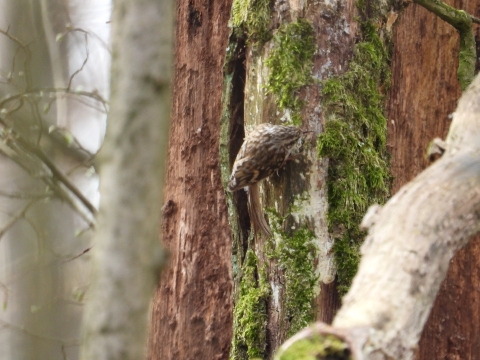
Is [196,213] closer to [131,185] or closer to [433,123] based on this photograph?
[433,123]

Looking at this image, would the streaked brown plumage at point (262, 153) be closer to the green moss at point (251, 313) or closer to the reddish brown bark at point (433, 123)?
the green moss at point (251, 313)

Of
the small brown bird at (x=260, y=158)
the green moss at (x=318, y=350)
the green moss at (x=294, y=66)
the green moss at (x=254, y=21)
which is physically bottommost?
the green moss at (x=318, y=350)

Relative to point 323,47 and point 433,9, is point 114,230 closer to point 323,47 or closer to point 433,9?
point 323,47

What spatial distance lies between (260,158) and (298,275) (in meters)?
0.46

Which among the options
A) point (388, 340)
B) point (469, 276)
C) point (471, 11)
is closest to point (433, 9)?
point (471, 11)

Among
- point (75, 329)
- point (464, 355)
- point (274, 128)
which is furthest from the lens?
point (75, 329)

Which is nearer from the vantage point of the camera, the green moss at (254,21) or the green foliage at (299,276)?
the green foliage at (299,276)

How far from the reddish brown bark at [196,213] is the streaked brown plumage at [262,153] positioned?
690 mm

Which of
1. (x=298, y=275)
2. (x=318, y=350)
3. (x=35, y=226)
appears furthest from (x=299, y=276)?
(x=35, y=226)

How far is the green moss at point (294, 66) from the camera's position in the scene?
246 cm

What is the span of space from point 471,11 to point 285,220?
1791mm

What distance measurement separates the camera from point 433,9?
2723 mm

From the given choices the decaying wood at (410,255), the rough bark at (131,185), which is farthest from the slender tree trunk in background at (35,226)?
the rough bark at (131,185)

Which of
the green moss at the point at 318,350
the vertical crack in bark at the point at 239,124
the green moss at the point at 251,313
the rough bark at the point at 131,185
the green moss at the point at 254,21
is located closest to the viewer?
the rough bark at the point at 131,185
